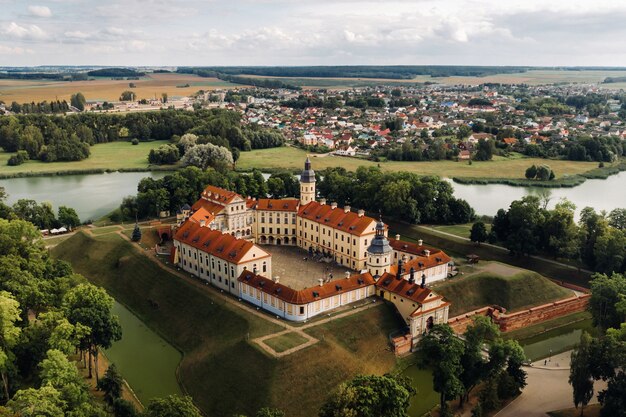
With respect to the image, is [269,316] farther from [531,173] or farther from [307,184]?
[531,173]

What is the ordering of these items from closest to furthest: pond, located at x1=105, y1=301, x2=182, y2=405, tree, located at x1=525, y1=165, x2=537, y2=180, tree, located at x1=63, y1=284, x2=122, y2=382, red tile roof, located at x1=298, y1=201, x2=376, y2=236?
1. tree, located at x1=63, y1=284, x2=122, y2=382
2. pond, located at x1=105, y1=301, x2=182, y2=405
3. red tile roof, located at x1=298, y1=201, x2=376, y2=236
4. tree, located at x1=525, y1=165, x2=537, y2=180

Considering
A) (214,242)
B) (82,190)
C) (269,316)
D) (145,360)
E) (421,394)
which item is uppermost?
(214,242)

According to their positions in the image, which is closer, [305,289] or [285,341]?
[285,341]

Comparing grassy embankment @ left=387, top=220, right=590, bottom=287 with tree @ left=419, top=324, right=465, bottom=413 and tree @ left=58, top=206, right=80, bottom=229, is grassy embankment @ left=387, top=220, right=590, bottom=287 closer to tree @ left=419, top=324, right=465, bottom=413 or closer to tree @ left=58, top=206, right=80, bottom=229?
tree @ left=419, top=324, right=465, bottom=413

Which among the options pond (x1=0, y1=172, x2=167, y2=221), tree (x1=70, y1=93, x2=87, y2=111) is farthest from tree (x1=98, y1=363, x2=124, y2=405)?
tree (x1=70, y1=93, x2=87, y2=111)

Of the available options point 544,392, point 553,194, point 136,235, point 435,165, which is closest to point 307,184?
point 136,235

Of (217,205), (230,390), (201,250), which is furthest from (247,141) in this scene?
(230,390)
